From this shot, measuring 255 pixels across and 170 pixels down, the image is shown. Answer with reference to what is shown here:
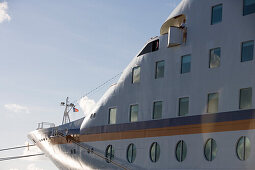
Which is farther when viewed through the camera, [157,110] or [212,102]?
[157,110]

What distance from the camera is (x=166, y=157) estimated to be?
2311 cm

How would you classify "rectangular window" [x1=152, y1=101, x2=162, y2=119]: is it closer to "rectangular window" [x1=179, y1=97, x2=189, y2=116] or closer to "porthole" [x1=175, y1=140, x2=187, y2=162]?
"rectangular window" [x1=179, y1=97, x2=189, y2=116]

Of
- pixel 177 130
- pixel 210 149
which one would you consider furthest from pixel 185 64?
pixel 210 149

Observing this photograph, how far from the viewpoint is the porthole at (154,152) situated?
23.8 m

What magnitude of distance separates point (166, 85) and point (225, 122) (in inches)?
182

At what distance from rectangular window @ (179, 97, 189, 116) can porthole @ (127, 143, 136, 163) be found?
3.87 metres

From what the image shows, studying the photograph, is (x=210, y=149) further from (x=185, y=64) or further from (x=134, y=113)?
(x=134, y=113)

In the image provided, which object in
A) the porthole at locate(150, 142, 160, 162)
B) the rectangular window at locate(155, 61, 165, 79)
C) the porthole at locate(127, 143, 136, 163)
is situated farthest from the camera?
the porthole at locate(127, 143, 136, 163)

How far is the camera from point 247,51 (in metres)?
20.6

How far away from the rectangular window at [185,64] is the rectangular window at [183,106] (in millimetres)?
1463

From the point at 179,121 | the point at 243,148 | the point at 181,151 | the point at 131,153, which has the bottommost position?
the point at 131,153

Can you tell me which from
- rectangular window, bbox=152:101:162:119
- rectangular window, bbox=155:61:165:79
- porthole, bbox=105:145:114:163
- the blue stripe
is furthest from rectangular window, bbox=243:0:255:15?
porthole, bbox=105:145:114:163

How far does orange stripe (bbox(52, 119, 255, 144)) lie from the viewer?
20.0 metres

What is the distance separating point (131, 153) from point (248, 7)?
10.1 meters
